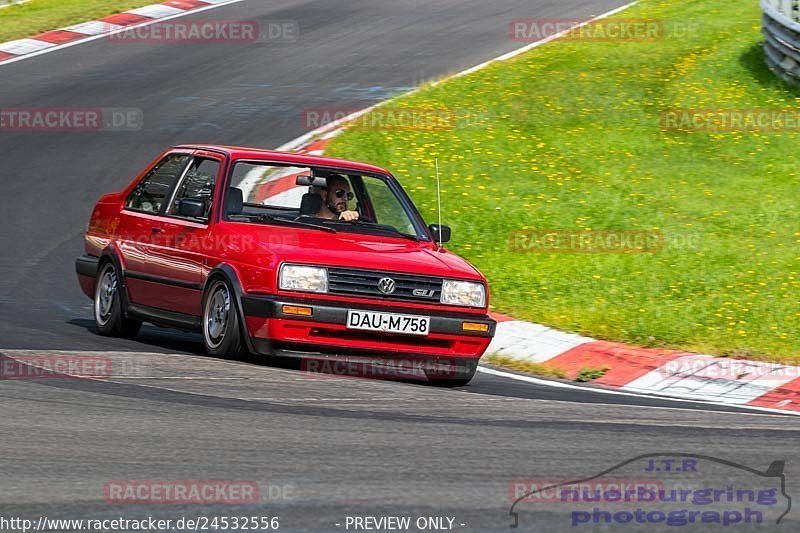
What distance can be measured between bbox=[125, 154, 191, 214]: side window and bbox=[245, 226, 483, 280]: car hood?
1388 millimetres

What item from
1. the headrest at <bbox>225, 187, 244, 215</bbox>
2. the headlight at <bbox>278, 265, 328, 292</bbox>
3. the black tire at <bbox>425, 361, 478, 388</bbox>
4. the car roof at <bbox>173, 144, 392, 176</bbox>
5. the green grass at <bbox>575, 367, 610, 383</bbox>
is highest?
the car roof at <bbox>173, 144, 392, 176</bbox>

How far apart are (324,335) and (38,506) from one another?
12.8 ft

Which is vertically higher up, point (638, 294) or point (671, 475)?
point (671, 475)

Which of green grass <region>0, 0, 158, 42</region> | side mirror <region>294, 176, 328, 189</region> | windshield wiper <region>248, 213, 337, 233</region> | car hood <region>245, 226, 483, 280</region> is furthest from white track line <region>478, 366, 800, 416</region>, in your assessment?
green grass <region>0, 0, 158, 42</region>

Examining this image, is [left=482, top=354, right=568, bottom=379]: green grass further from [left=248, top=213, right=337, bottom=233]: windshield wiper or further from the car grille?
[left=248, top=213, right=337, bottom=233]: windshield wiper

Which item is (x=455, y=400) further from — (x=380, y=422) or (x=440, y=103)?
(x=440, y=103)

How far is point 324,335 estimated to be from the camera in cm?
874

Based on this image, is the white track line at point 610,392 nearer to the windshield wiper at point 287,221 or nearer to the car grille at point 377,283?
the car grille at point 377,283

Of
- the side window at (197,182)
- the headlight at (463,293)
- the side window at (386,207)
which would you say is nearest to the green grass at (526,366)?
the headlight at (463,293)

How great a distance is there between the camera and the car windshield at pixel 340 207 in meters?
9.70

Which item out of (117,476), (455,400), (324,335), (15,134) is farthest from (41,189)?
(117,476)

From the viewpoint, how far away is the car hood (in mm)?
8859

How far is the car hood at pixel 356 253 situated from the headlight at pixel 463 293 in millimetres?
53

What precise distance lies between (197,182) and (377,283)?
2.04m
